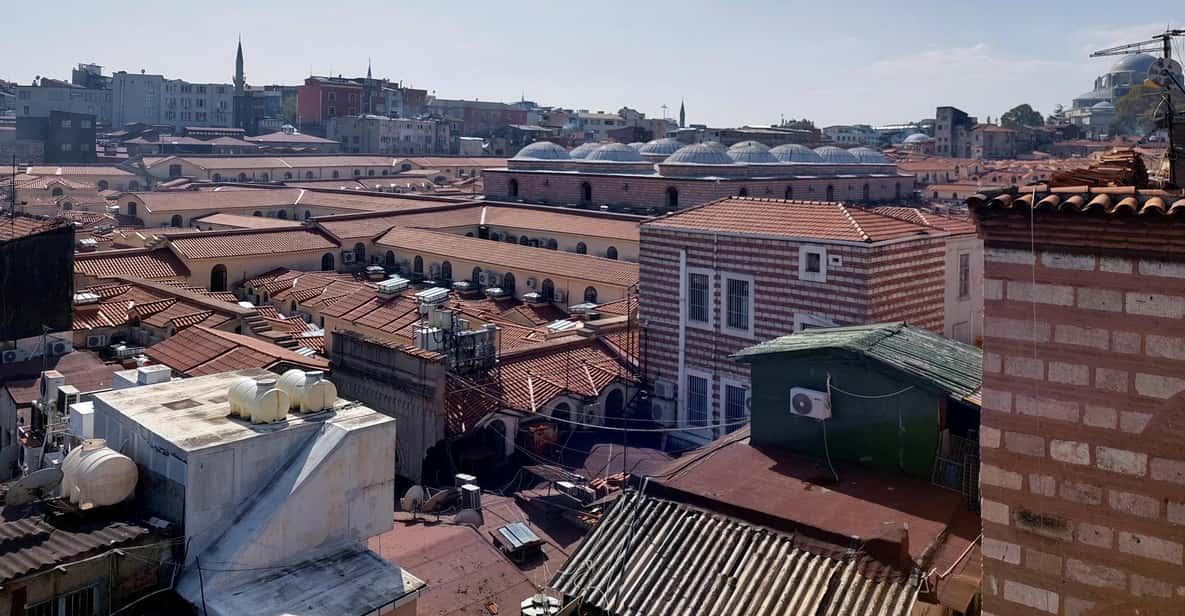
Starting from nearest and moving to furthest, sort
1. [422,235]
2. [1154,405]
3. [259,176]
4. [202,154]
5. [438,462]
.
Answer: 1. [1154,405]
2. [438,462]
3. [422,235]
4. [259,176]
5. [202,154]

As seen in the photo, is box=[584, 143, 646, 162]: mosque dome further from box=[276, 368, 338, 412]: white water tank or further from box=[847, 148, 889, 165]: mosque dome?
box=[276, 368, 338, 412]: white water tank

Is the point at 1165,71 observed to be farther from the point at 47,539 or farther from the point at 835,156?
the point at 835,156

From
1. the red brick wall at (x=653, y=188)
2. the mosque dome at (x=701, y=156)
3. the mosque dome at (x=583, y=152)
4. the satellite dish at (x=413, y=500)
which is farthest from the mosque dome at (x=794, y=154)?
the satellite dish at (x=413, y=500)

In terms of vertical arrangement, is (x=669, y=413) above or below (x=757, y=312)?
below

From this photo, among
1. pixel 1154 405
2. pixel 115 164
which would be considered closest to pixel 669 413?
pixel 1154 405

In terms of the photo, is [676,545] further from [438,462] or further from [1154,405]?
[438,462]

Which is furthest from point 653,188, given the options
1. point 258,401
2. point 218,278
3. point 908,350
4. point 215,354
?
point 258,401

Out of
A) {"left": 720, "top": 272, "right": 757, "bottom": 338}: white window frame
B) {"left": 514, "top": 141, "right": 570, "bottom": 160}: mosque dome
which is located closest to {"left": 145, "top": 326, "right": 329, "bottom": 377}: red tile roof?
{"left": 720, "top": 272, "right": 757, "bottom": 338}: white window frame
